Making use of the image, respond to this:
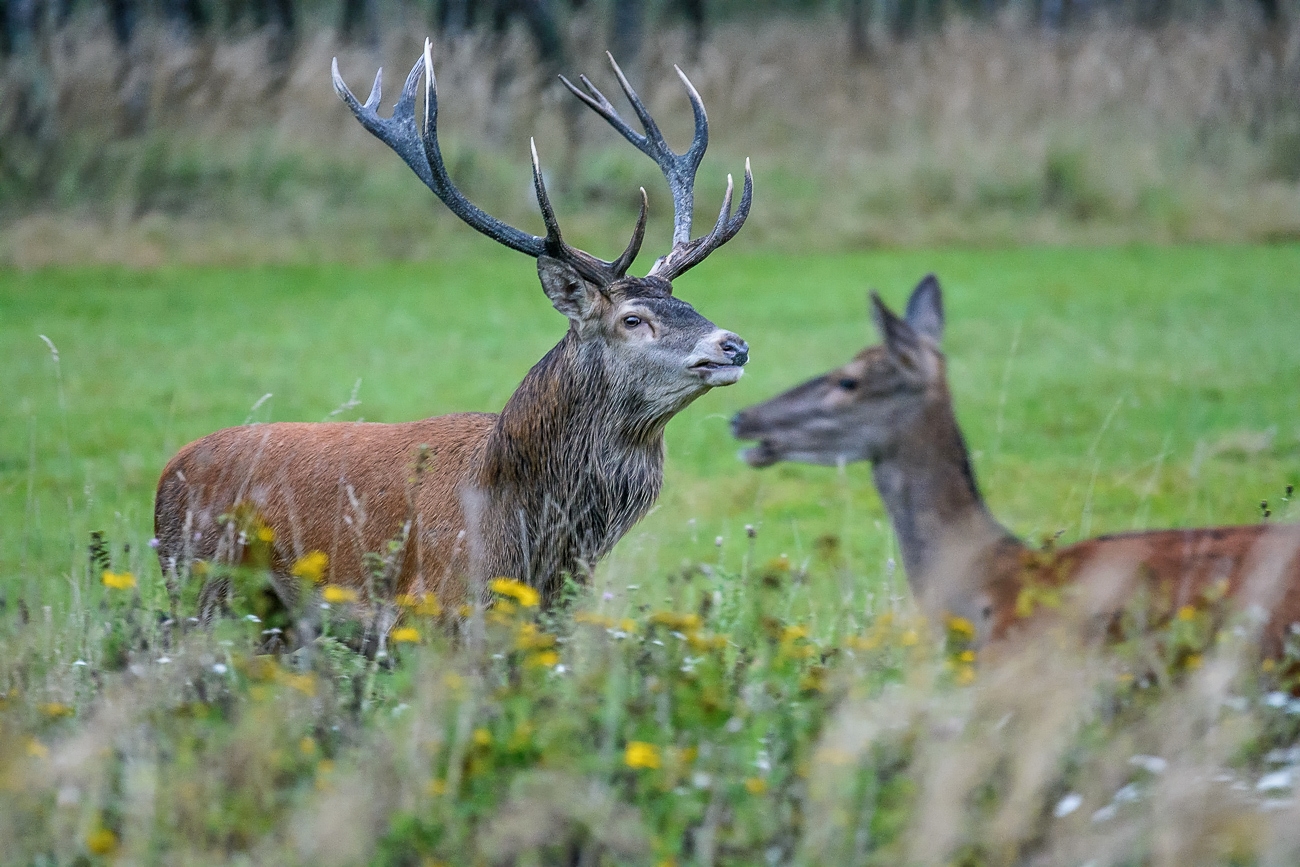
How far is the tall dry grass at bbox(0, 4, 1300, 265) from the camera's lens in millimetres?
14742

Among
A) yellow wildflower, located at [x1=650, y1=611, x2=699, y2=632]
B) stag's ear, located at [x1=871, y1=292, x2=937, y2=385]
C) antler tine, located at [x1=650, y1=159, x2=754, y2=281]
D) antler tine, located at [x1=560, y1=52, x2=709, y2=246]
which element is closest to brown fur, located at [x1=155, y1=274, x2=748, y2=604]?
antler tine, located at [x1=650, y1=159, x2=754, y2=281]

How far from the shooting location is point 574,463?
16.9 ft

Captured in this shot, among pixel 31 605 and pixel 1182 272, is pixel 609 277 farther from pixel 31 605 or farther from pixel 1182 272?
pixel 1182 272

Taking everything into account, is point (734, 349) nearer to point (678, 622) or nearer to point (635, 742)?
point (678, 622)

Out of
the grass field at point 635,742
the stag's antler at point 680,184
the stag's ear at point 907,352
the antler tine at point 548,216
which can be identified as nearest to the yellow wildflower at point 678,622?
the grass field at point 635,742

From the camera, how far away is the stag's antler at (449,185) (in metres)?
5.15

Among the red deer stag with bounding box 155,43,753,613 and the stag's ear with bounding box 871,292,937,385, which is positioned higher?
the stag's ear with bounding box 871,292,937,385

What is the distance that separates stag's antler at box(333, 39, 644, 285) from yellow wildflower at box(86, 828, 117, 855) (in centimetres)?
224

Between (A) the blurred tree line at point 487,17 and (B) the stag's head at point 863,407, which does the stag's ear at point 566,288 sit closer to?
(B) the stag's head at point 863,407

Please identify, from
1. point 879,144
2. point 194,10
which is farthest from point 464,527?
point 194,10

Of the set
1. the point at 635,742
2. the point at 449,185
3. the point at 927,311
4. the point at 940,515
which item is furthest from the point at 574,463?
the point at 635,742

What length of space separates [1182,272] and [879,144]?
12.4 feet

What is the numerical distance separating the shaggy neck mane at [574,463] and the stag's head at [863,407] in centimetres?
78

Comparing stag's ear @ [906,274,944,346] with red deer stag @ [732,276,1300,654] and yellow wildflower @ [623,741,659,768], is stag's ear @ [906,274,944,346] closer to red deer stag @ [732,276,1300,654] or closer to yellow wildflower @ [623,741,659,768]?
red deer stag @ [732,276,1300,654]
